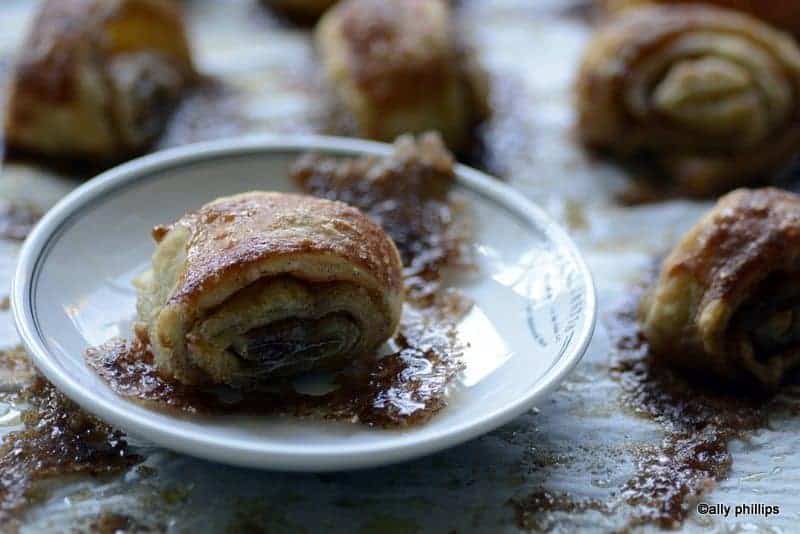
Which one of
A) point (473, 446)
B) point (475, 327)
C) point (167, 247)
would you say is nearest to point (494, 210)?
point (475, 327)

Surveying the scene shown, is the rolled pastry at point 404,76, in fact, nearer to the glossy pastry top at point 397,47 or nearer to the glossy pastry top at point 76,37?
the glossy pastry top at point 397,47

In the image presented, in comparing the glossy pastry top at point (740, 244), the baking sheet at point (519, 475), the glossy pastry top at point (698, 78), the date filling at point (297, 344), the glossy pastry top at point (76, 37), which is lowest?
the baking sheet at point (519, 475)

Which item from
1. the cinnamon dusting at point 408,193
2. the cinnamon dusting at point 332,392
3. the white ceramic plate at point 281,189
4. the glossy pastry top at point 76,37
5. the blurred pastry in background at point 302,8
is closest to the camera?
the white ceramic plate at point 281,189

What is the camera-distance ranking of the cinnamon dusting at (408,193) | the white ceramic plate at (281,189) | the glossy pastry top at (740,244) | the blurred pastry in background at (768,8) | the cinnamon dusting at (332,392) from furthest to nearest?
the blurred pastry in background at (768,8) < the cinnamon dusting at (408,193) < the glossy pastry top at (740,244) < the cinnamon dusting at (332,392) < the white ceramic plate at (281,189)

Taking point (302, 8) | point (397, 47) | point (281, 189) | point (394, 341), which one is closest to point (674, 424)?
point (394, 341)

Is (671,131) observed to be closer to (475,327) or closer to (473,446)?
(475,327)

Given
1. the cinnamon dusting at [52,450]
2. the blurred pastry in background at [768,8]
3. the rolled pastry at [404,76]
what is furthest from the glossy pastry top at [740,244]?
the blurred pastry in background at [768,8]
